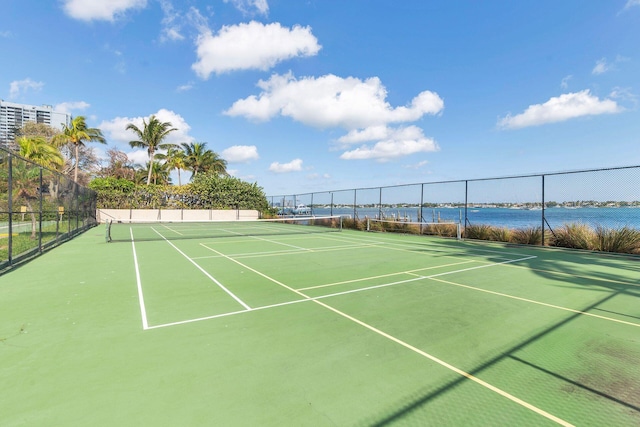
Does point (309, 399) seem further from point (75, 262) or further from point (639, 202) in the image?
point (639, 202)

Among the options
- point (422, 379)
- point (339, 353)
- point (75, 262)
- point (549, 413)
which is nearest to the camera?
point (549, 413)

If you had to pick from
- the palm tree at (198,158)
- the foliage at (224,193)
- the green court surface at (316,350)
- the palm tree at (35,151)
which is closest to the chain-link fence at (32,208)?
the palm tree at (35,151)

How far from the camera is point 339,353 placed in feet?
10.8

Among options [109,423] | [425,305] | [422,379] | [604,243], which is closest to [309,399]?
[422,379]

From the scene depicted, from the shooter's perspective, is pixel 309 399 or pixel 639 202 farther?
pixel 639 202

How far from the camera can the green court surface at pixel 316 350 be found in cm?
238

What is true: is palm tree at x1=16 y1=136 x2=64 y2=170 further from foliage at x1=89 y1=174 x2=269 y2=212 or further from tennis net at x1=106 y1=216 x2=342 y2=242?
foliage at x1=89 y1=174 x2=269 y2=212

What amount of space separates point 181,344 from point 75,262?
7.15 meters

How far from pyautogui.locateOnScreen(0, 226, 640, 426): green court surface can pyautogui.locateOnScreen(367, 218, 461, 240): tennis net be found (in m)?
10.3

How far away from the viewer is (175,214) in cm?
3033

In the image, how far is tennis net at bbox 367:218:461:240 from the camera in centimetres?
1706

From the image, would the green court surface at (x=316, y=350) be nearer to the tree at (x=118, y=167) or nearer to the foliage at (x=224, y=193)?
the foliage at (x=224, y=193)

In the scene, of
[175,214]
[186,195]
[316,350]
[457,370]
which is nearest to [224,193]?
[186,195]

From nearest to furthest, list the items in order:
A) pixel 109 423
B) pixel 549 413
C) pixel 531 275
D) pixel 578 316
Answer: pixel 109 423 < pixel 549 413 < pixel 578 316 < pixel 531 275
